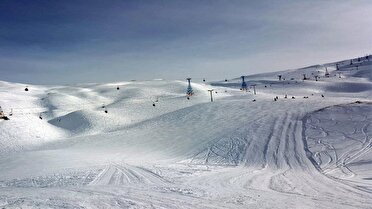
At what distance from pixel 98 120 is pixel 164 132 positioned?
14.2 metres

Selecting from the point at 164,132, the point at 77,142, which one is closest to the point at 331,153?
the point at 164,132

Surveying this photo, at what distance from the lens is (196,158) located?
2362 centimetres

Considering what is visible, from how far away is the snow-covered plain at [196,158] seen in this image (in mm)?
13391

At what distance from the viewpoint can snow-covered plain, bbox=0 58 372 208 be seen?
13.4 m

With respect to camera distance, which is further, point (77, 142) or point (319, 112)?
point (77, 142)

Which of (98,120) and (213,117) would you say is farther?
(98,120)

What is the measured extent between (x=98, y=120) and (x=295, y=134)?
27392 mm

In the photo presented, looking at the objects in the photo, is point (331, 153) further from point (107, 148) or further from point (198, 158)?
point (107, 148)

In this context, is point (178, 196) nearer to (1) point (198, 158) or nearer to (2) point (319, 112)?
(1) point (198, 158)

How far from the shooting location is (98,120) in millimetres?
44875

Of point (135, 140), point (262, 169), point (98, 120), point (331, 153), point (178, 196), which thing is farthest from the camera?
point (98, 120)

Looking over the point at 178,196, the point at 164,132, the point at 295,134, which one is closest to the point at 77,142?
the point at 164,132

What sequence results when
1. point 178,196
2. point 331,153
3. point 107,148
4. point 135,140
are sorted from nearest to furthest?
1. point 178,196
2. point 331,153
3. point 107,148
4. point 135,140

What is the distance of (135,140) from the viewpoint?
32.7m
